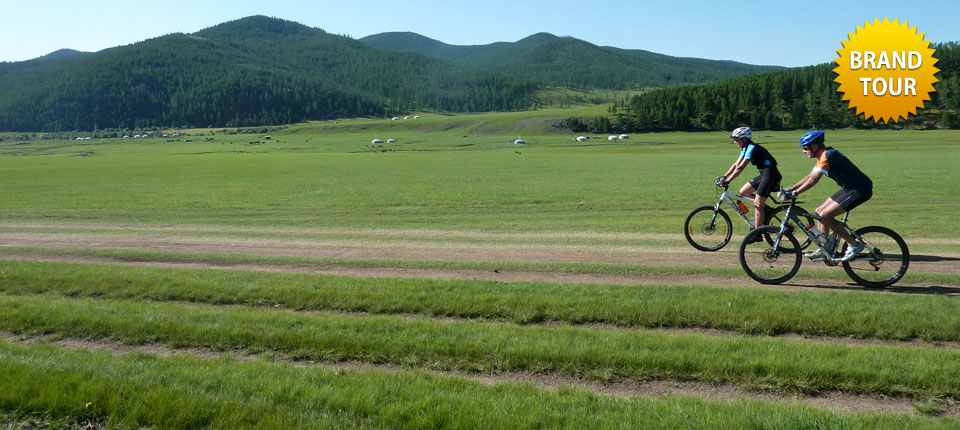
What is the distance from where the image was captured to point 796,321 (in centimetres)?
783

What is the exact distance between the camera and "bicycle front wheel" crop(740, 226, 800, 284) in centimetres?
1049

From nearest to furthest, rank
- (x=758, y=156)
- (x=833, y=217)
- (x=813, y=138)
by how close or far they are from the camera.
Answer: (x=833, y=217) → (x=813, y=138) → (x=758, y=156)

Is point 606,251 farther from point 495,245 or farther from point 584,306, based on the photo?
point 584,306

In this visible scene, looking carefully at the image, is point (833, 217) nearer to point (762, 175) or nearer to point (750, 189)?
point (762, 175)

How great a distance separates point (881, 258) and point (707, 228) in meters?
4.48

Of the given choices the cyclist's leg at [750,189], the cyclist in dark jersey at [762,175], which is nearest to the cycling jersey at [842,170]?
the cyclist in dark jersey at [762,175]

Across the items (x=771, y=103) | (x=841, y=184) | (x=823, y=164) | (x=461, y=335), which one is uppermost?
(x=771, y=103)

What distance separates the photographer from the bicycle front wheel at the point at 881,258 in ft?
32.2

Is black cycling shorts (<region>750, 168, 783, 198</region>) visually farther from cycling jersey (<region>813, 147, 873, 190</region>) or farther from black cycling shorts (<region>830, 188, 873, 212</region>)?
black cycling shorts (<region>830, 188, 873, 212</region>)

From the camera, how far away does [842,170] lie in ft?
31.9

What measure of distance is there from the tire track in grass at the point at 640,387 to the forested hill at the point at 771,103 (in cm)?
16270

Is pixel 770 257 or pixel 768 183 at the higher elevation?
pixel 768 183

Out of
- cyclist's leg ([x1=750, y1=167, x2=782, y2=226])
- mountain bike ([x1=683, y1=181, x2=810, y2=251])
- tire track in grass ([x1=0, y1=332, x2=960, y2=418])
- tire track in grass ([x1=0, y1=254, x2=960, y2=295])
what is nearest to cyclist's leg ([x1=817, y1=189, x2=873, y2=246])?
tire track in grass ([x1=0, y1=254, x2=960, y2=295])

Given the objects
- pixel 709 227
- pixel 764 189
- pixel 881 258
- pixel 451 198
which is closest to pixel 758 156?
pixel 764 189
